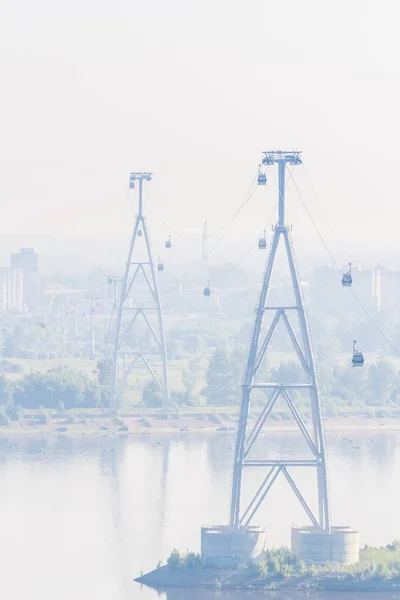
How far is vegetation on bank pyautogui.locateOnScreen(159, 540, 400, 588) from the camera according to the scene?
42.5 metres

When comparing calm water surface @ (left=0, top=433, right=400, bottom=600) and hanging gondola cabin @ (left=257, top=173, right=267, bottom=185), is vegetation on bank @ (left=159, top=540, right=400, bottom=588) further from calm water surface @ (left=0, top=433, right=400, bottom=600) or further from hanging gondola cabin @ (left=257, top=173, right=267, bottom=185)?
hanging gondola cabin @ (left=257, top=173, right=267, bottom=185)

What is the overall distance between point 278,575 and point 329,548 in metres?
1.18

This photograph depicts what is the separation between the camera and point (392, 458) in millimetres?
63562

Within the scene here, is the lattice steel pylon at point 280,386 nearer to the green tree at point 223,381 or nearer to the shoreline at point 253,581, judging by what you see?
the shoreline at point 253,581

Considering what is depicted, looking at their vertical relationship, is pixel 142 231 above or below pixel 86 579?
above

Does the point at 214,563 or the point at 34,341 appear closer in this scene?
the point at 214,563

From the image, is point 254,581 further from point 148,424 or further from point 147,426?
point 148,424

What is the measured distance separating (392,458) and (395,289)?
198ft

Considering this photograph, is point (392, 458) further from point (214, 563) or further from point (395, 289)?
point (395, 289)

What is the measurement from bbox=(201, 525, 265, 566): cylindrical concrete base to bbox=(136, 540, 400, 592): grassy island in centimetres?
17

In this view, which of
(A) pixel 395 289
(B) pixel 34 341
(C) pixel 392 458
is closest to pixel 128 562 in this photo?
(C) pixel 392 458

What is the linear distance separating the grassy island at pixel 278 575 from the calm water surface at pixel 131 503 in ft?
1.26

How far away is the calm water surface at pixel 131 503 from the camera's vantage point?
144ft

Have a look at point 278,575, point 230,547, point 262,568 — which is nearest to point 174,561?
point 230,547
